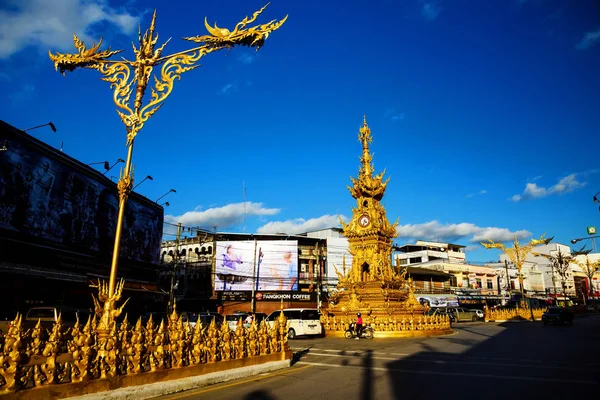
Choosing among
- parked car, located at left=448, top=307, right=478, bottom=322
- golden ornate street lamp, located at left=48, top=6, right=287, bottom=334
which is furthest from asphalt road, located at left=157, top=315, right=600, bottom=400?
parked car, located at left=448, top=307, right=478, bottom=322

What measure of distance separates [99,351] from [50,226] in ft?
74.0

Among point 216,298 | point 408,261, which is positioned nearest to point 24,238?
point 216,298

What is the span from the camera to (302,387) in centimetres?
866

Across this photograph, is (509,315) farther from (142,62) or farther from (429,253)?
(142,62)

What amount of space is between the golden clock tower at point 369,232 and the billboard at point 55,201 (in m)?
18.8

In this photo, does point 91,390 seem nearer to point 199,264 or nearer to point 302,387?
point 302,387

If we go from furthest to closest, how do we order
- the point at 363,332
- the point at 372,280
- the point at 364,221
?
the point at 364,221 < the point at 372,280 < the point at 363,332

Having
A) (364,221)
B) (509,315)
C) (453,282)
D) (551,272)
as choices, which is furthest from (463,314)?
(551,272)

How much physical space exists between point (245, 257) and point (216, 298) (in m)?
6.22

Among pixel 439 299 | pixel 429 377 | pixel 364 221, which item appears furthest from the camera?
pixel 439 299

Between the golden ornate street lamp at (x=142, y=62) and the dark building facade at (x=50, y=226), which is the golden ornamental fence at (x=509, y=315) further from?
the golden ornate street lamp at (x=142, y=62)

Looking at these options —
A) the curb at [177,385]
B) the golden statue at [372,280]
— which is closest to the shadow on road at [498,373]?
the curb at [177,385]

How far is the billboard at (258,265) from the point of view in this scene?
50.8 m

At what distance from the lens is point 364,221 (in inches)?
1126
